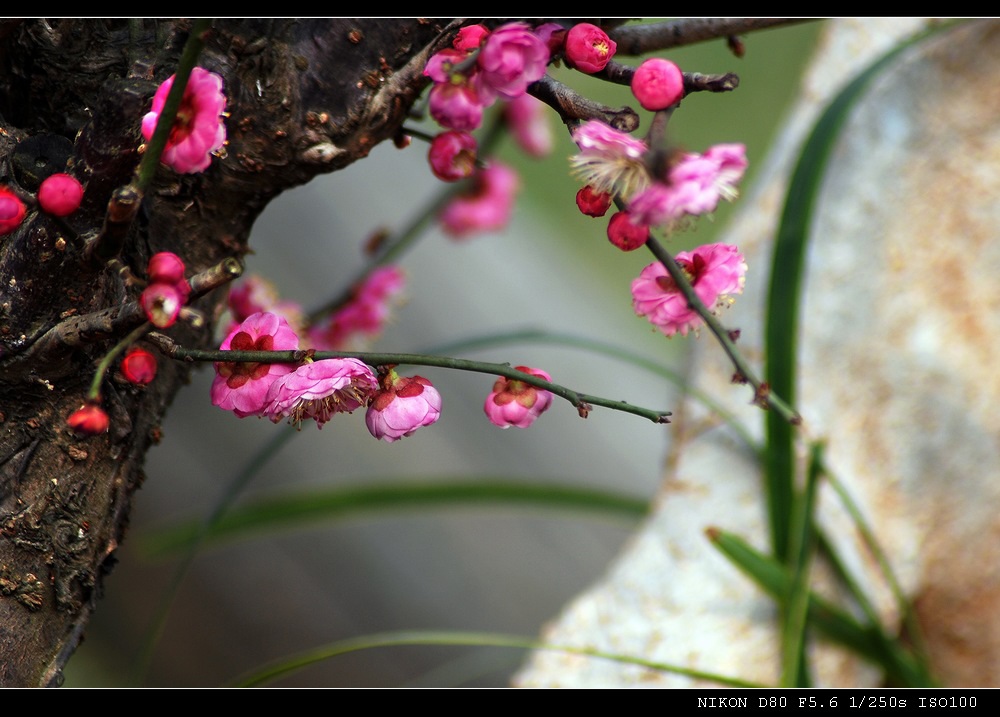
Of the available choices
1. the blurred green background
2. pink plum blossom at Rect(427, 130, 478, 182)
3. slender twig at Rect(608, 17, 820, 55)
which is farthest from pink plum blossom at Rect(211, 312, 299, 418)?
the blurred green background

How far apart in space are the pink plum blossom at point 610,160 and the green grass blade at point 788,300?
0.29 metres

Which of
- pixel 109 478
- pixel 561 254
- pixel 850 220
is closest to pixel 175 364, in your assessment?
pixel 109 478

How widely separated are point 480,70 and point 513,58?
18mm

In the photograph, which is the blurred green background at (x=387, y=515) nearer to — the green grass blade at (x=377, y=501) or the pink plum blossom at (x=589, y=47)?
the green grass blade at (x=377, y=501)

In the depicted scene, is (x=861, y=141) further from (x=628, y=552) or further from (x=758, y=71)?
(x=758, y=71)

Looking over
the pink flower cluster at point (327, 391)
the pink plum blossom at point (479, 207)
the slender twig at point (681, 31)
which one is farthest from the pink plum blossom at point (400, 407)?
the pink plum blossom at point (479, 207)

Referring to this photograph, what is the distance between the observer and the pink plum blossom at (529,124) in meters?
0.63

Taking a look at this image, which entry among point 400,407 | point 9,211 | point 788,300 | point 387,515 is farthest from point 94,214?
point 387,515

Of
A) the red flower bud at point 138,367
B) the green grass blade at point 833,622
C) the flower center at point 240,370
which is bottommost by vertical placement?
the green grass blade at point 833,622

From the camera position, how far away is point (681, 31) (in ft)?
1.31

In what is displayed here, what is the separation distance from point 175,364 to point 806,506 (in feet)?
1.20

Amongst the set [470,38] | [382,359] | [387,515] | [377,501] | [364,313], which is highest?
[470,38]

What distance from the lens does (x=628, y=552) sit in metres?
0.59

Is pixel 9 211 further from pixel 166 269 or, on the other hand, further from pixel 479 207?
pixel 479 207
